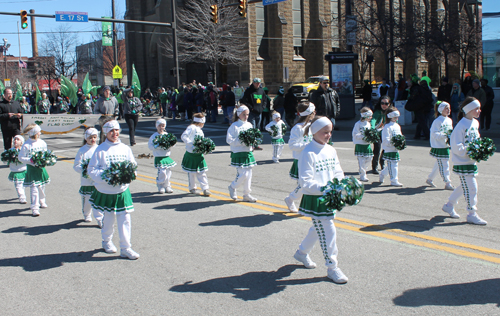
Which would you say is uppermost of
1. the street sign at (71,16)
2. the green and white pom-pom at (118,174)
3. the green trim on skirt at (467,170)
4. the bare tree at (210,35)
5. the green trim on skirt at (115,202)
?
the bare tree at (210,35)

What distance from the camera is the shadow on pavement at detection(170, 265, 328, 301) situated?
4.50 meters

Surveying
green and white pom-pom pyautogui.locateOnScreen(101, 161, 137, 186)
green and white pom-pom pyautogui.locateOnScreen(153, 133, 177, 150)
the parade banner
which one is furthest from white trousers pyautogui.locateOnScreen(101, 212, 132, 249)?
the parade banner

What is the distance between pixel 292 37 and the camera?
43.3m

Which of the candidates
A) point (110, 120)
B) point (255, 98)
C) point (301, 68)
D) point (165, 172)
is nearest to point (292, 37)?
point (301, 68)

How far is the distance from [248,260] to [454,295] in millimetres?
2075

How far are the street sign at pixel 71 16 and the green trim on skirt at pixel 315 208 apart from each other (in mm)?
18639

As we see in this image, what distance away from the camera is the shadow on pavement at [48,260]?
5.38 m

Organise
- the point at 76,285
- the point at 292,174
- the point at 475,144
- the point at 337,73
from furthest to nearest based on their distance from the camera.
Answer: the point at 337,73 < the point at 292,174 < the point at 475,144 < the point at 76,285

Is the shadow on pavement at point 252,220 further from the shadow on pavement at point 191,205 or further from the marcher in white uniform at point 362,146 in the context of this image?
the marcher in white uniform at point 362,146

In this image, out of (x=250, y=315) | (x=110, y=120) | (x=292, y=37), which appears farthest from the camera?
(x=292, y=37)

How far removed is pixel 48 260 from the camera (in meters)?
5.58

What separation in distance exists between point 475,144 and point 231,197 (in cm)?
381

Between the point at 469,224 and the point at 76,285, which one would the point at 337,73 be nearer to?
the point at 469,224

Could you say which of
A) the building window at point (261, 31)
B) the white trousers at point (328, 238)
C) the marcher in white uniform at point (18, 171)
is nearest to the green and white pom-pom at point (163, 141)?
the marcher in white uniform at point (18, 171)
